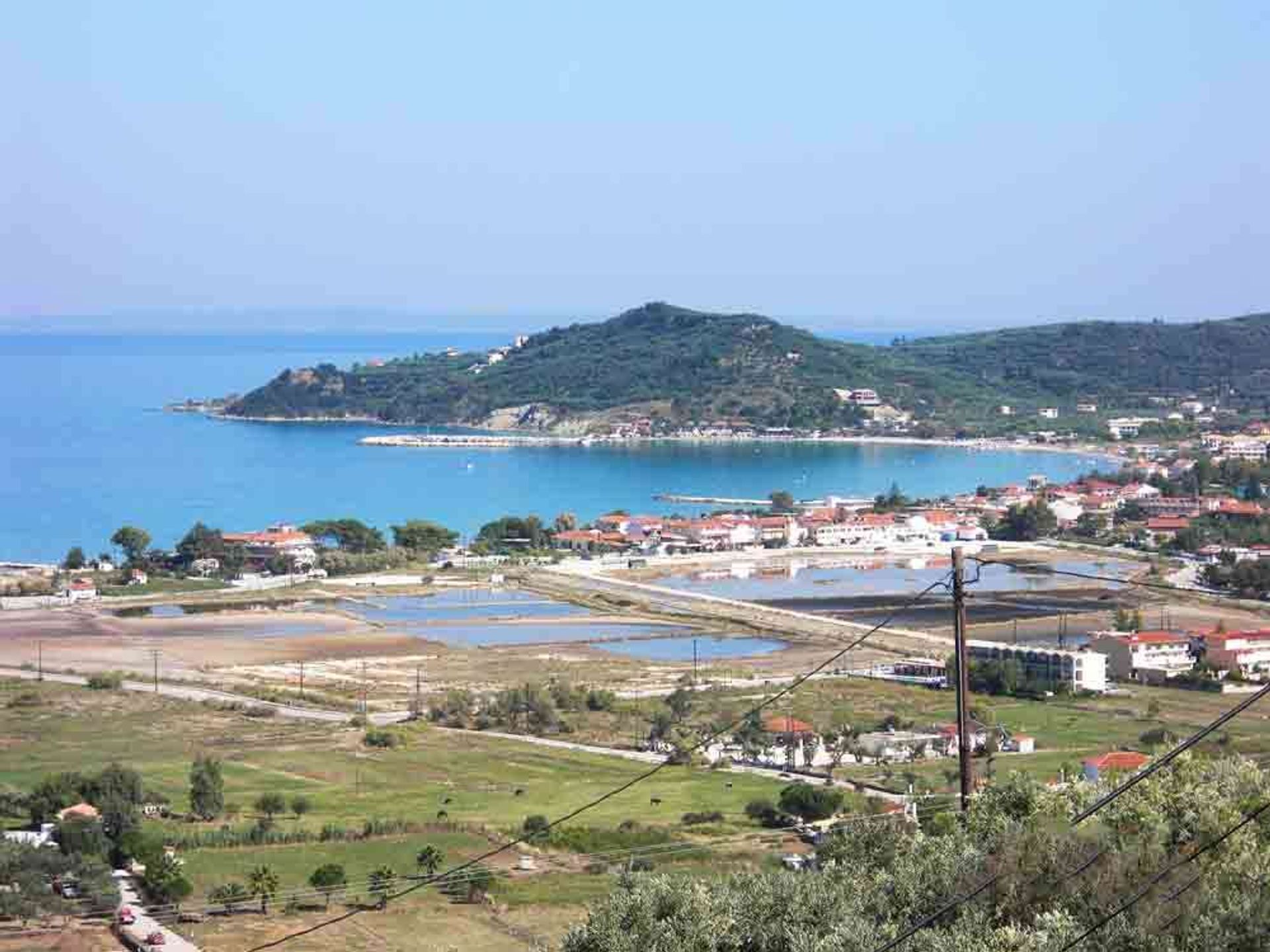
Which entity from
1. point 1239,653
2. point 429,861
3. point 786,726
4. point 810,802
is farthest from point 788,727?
point 1239,653

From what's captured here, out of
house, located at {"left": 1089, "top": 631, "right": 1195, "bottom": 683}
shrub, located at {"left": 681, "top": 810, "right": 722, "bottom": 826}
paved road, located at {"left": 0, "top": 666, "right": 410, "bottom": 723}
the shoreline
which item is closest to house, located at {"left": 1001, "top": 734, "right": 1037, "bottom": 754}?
shrub, located at {"left": 681, "top": 810, "right": 722, "bottom": 826}

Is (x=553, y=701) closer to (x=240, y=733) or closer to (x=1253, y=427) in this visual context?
(x=240, y=733)

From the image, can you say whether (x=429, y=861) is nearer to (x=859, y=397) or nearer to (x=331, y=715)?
(x=331, y=715)

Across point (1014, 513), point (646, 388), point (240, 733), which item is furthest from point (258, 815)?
point (646, 388)

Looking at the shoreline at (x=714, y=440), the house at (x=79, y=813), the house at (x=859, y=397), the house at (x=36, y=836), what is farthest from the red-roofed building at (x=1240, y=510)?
the house at (x=859, y=397)

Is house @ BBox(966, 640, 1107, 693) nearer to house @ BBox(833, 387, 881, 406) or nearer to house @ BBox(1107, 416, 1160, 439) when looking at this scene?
house @ BBox(1107, 416, 1160, 439)

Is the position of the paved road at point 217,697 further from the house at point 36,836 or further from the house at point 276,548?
the house at point 276,548
